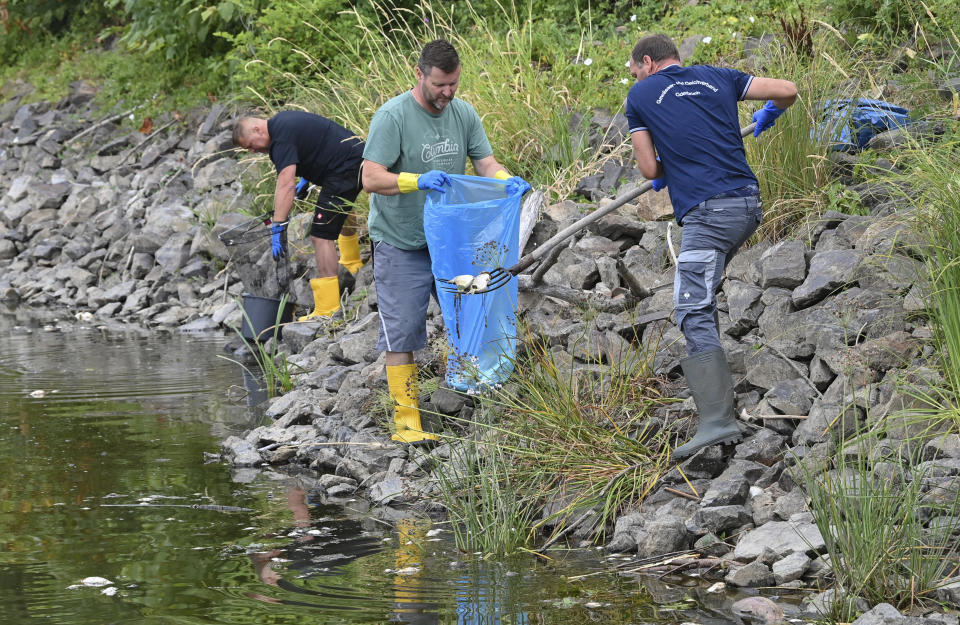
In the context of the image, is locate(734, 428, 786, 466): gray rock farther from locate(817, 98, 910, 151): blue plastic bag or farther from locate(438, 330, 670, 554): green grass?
locate(817, 98, 910, 151): blue plastic bag

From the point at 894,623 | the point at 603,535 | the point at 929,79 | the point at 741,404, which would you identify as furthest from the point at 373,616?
the point at 929,79

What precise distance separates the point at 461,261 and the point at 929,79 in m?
3.53

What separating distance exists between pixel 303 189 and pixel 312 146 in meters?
1.01

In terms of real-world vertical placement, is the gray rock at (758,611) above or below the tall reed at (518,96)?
below

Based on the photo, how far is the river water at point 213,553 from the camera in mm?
3828

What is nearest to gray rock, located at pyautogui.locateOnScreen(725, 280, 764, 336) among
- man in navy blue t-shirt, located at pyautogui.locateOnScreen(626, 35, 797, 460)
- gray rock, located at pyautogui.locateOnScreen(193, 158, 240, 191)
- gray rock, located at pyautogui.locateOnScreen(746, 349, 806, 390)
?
gray rock, located at pyautogui.locateOnScreen(746, 349, 806, 390)

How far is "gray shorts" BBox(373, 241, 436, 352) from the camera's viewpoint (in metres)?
5.64

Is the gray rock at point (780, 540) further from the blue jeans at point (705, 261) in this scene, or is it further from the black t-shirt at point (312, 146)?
the black t-shirt at point (312, 146)

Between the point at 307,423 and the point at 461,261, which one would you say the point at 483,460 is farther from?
the point at 307,423

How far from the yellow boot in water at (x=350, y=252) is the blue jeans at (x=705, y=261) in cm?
456

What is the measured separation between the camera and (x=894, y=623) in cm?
335

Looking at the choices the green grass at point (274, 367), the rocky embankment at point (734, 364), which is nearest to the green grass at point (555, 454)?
the rocky embankment at point (734, 364)

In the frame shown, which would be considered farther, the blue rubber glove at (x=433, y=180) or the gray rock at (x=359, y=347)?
the gray rock at (x=359, y=347)

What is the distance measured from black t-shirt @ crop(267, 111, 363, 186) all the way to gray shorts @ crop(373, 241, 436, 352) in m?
2.65
